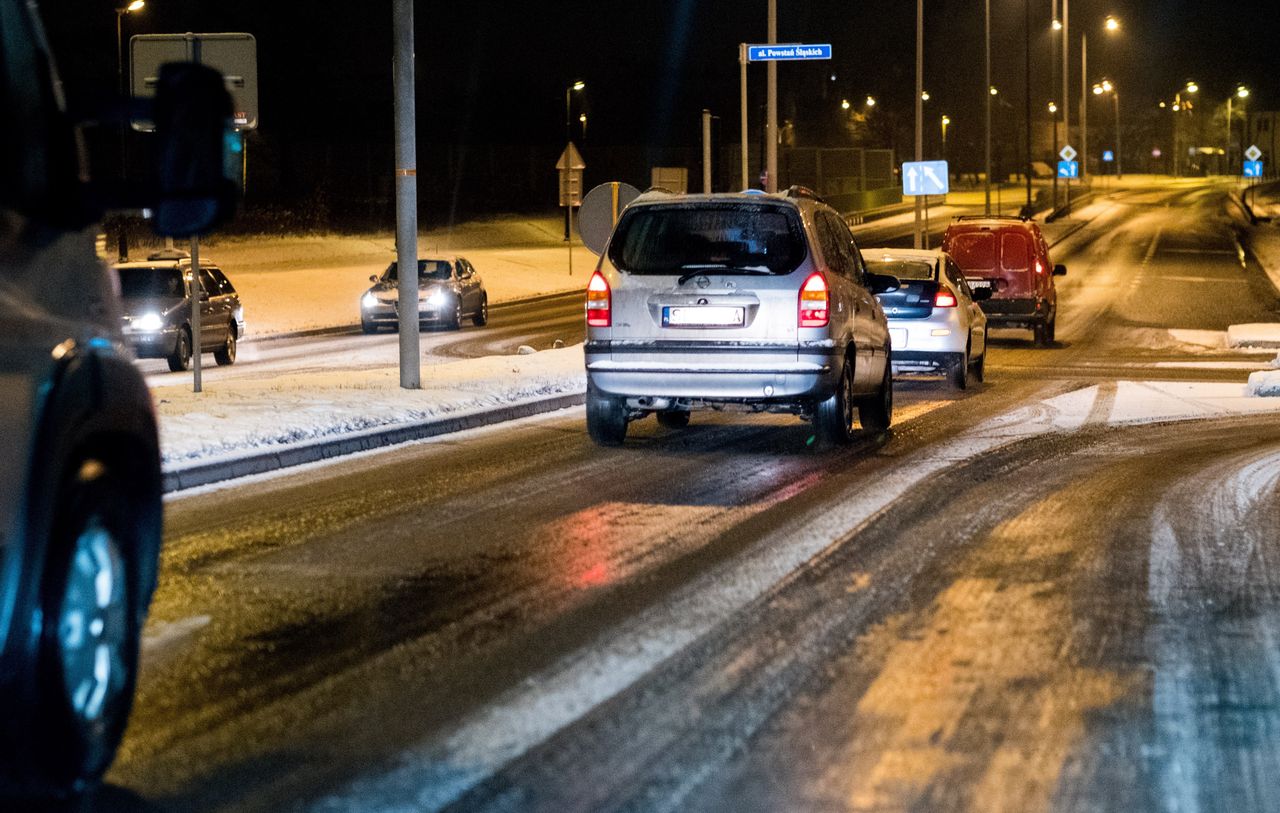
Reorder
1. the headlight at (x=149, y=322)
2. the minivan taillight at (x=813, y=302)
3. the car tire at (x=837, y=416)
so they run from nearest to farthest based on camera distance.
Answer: the minivan taillight at (x=813, y=302)
the car tire at (x=837, y=416)
the headlight at (x=149, y=322)

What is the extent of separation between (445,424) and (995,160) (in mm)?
128426

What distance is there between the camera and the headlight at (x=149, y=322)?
80.9ft

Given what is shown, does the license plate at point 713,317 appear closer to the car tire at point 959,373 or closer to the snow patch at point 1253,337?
the car tire at point 959,373

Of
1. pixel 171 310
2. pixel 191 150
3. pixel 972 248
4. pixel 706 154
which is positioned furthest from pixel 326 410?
pixel 706 154

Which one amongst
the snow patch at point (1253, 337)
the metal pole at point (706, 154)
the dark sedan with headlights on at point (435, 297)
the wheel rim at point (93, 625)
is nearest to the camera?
the wheel rim at point (93, 625)

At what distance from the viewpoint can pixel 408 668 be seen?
6477 mm

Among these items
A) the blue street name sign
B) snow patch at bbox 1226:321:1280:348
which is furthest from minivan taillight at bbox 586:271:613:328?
snow patch at bbox 1226:321:1280:348

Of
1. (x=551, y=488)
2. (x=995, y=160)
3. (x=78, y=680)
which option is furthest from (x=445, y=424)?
(x=995, y=160)

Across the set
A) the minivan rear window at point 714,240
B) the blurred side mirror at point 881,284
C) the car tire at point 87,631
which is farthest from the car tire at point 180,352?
the car tire at point 87,631

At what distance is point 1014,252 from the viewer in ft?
92.2

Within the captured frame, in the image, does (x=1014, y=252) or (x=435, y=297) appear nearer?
(x=1014, y=252)

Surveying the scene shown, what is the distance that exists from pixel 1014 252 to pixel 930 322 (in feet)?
27.3

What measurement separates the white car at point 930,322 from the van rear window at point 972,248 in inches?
275

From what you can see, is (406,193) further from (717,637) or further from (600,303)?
(717,637)
